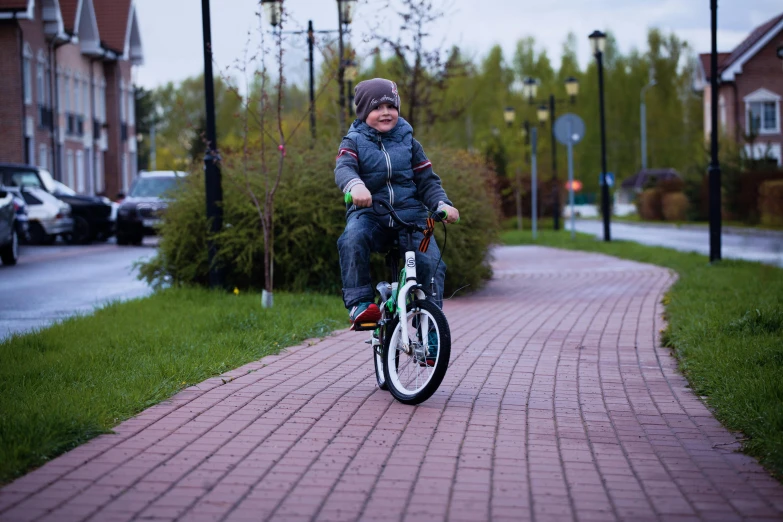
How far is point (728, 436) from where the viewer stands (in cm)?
533

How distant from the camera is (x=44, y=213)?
2720cm

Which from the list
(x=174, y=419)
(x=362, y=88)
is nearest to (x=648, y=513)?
(x=174, y=419)

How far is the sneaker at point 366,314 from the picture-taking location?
621cm

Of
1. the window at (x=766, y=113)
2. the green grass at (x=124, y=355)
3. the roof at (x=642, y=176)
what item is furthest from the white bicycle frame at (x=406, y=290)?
the roof at (x=642, y=176)

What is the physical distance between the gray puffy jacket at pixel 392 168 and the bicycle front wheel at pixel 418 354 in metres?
0.64

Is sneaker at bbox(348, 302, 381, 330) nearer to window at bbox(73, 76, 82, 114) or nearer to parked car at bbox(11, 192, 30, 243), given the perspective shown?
parked car at bbox(11, 192, 30, 243)

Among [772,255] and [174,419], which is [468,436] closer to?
[174,419]

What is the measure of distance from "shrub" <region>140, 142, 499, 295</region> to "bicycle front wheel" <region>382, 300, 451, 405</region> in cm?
599

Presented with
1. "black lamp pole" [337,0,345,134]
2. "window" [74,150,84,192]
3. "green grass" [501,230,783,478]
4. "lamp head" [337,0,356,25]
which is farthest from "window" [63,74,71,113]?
"green grass" [501,230,783,478]

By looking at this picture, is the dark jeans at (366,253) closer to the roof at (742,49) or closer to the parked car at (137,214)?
the parked car at (137,214)

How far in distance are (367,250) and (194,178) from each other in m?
7.36

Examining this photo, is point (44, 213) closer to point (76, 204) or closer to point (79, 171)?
point (76, 204)

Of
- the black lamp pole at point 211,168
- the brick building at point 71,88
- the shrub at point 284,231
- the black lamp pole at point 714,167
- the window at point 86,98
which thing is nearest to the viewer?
the black lamp pole at point 211,168

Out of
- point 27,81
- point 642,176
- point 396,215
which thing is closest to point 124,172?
point 27,81
